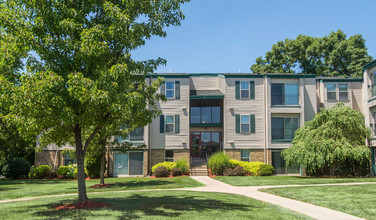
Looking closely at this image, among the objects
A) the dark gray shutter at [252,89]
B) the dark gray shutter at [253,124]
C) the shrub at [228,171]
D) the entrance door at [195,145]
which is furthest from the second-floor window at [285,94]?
the entrance door at [195,145]

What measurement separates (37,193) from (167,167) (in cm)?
1097

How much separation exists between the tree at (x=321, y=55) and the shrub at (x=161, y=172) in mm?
24476

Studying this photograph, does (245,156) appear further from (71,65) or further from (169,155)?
(71,65)

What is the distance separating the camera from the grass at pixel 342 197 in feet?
36.4

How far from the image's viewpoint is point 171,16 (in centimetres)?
1212

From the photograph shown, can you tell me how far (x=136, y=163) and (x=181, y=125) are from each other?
487 cm

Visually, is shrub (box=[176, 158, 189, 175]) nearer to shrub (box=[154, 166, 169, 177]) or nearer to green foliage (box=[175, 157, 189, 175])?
green foliage (box=[175, 157, 189, 175])

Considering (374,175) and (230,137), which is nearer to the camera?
(374,175)

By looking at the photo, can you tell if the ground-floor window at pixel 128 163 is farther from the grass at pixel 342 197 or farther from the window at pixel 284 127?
the grass at pixel 342 197

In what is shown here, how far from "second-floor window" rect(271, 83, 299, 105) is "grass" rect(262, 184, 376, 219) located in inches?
494

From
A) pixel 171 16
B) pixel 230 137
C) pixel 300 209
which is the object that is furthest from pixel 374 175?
pixel 171 16

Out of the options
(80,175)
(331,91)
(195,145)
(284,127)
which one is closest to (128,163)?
(195,145)

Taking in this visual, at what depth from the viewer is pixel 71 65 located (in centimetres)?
1072

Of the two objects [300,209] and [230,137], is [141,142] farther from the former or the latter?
[300,209]
